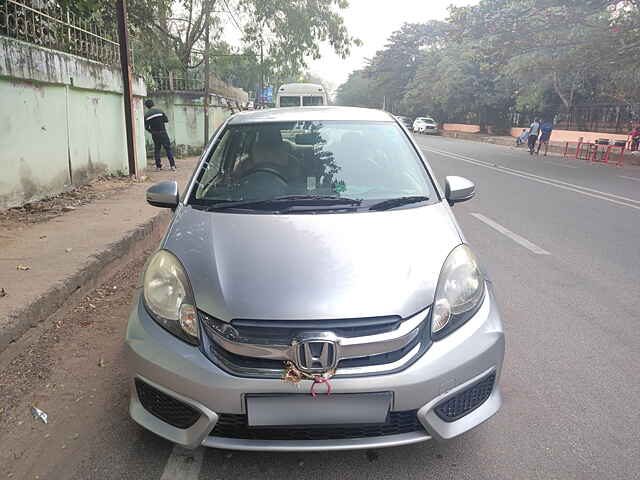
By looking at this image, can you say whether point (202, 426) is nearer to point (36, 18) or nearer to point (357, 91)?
point (36, 18)

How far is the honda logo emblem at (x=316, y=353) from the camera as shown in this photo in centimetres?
192

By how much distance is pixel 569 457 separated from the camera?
229cm

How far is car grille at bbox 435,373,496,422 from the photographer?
2089mm

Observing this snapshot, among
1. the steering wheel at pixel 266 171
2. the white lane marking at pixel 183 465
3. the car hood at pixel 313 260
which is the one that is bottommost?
the white lane marking at pixel 183 465

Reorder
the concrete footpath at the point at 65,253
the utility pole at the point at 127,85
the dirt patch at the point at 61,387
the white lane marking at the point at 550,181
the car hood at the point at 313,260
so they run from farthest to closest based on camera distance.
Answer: the utility pole at the point at 127,85
the white lane marking at the point at 550,181
the concrete footpath at the point at 65,253
the dirt patch at the point at 61,387
the car hood at the point at 313,260

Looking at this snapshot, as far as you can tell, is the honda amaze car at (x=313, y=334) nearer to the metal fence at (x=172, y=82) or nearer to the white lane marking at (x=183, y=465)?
the white lane marking at (x=183, y=465)

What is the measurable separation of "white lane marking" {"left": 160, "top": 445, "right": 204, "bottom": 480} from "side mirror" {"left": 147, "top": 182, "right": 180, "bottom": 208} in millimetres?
1468

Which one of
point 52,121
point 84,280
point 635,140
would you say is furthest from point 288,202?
point 635,140

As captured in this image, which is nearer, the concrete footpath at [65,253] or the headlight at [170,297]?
the headlight at [170,297]

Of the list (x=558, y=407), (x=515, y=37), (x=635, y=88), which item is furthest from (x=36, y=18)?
(x=635, y=88)

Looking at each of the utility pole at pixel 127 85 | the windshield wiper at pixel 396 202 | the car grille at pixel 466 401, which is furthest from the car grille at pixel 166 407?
the utility pole at pixel 127 85

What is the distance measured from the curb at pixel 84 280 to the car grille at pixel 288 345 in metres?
1.96

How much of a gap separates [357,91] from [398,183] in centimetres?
9347

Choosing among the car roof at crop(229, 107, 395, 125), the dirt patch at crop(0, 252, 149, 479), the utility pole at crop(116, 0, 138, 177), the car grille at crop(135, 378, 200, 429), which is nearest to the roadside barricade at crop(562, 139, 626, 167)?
the utility pole at crop(116, 0, 138, 177)
